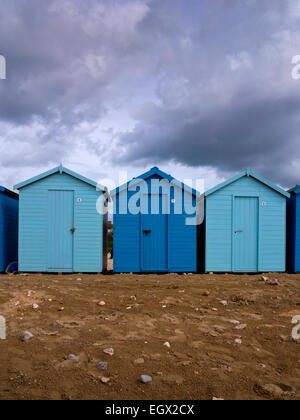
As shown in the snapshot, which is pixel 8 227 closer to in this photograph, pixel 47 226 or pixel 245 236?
pixel 47 226

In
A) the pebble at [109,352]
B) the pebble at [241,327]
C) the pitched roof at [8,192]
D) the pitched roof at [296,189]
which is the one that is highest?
the pitched roof at [296,189]

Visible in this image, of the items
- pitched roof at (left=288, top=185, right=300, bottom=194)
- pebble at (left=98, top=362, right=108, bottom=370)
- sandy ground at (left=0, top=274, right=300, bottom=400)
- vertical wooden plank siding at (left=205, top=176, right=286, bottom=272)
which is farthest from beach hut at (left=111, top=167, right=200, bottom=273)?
pebble at (left=98, top=362, right=108, bottom=370)

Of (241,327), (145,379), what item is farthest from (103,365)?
(241,327)

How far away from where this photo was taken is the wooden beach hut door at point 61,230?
10.2 meters

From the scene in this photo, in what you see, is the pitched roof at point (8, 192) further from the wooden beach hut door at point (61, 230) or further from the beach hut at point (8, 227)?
the wooden beach hut door at point (61, 230)

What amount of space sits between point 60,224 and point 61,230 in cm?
21

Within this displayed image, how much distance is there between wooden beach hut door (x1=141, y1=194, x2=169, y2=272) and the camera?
10.3m

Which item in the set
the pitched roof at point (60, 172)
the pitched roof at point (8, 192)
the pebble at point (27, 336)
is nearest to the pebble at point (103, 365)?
the pebble at point (27, 336)

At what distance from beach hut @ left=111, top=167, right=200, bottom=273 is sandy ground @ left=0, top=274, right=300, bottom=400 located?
3.72 m

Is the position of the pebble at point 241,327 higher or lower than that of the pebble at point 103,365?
→ lower

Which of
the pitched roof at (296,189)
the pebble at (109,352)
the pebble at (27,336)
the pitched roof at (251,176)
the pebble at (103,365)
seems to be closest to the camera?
the pebble at (103,365)

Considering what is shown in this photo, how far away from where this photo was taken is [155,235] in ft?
34.0

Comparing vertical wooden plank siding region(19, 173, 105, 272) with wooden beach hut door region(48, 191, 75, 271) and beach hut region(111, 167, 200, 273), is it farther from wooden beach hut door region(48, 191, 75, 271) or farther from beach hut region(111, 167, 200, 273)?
beach hut region(111, 167, 200, 273)
